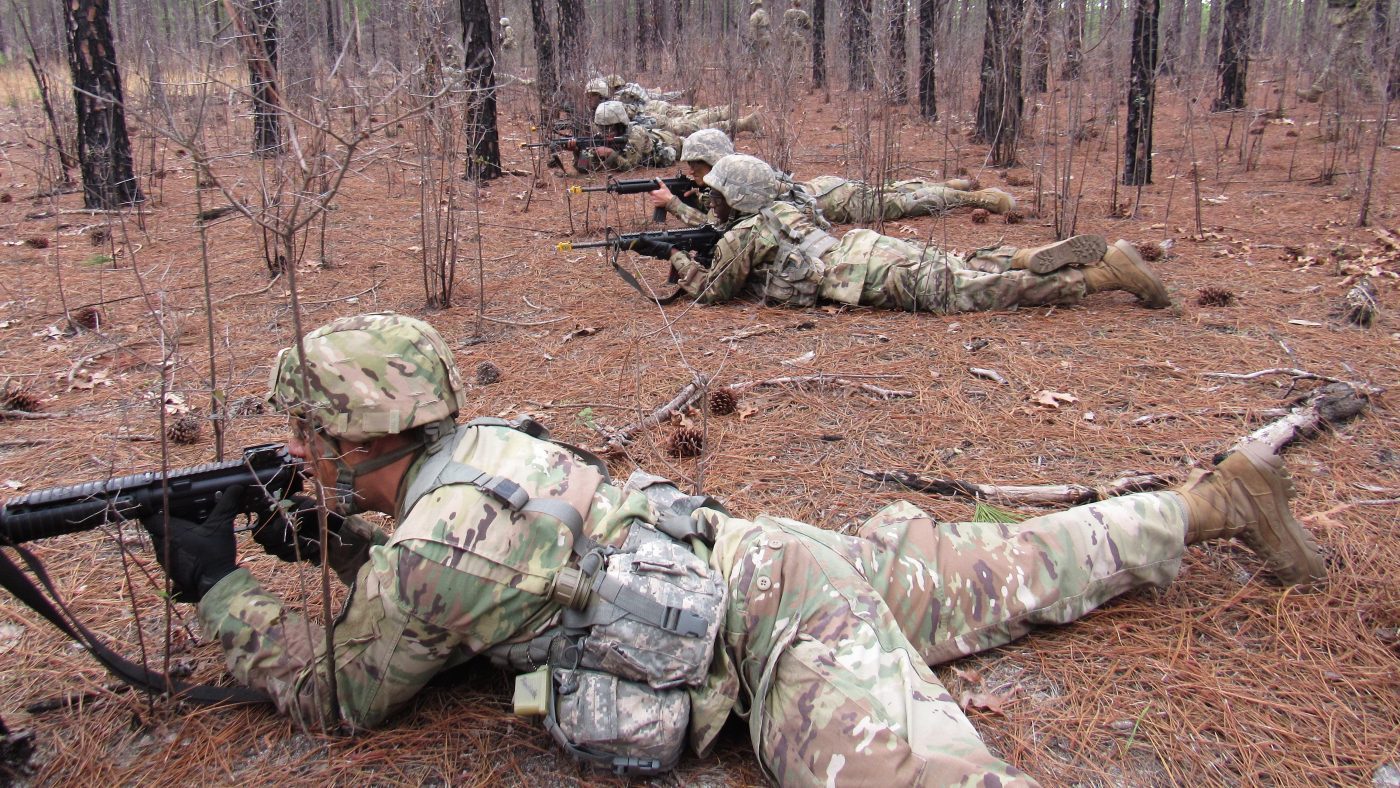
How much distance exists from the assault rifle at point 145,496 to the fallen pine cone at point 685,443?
1.52m

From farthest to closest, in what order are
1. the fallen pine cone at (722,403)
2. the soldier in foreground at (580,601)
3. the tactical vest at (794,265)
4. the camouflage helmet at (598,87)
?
1. the camouflage helmet at (598,87)
2. the tactical vest at (794,265)
3. the fallen pine cone at (722,403)
4. the soldier in foreground at (580,601)

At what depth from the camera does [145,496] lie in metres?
1.94

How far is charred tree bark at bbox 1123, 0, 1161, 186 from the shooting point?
7.07 m

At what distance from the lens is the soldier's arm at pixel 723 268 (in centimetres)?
539

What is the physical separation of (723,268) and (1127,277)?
2.37 m

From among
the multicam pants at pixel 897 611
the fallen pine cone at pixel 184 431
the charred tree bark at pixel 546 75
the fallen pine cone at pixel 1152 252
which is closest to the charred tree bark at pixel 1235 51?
the fallen pine cone at pixel 1152 252

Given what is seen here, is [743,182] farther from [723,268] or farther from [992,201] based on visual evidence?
[992,201]

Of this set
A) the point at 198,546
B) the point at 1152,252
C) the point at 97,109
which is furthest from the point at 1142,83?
the point at 97,109

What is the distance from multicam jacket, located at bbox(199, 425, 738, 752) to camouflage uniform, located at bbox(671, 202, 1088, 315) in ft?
9.71

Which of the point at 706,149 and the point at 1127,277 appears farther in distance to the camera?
the point at 706,149

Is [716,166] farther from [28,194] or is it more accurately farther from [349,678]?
[28,194]

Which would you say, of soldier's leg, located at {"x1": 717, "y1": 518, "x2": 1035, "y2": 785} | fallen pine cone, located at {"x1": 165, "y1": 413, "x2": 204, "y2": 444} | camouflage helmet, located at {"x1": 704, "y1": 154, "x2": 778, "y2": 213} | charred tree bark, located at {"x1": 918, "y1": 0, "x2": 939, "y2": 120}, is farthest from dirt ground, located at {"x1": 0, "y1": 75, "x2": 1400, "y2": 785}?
charred tree bark, located at {"x1": 918, "y1": 0, "x2": 939, "y2": 120}

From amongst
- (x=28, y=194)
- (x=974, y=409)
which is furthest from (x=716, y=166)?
(x=28, y=194)

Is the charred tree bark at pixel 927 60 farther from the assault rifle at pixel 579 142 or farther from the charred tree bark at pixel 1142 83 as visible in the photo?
the assault rifle at pixel 579 142
